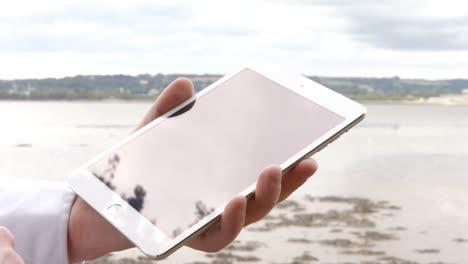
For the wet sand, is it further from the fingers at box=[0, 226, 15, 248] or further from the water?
the fingers at box=[0, 226, 15, 248]

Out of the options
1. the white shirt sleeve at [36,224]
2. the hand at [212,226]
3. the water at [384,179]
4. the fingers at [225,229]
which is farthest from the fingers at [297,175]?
the water at [384,179]

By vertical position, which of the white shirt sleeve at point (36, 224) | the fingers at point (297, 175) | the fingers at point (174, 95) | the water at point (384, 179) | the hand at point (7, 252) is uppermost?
the fingers at point (174, 95)

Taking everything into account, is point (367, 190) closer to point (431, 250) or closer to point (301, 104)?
point (431, 250)

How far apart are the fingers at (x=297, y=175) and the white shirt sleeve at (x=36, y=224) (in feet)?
1.28

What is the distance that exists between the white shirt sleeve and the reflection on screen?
103 mm

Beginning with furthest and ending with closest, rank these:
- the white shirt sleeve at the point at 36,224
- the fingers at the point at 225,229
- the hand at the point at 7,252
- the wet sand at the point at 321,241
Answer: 1. the wet sand at the point at 321,241
2. the white shirt sleeve at the point at 36,224
3. the fingers at the point at 225,229
4. the hand at the point at 7,252

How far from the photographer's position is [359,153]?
20.9 m

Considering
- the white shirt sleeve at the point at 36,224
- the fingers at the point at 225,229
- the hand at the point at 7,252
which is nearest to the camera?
the hand at the point at 7,252

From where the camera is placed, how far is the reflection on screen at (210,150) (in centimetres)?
117

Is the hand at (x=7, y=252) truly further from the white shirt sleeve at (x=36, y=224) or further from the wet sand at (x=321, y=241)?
the wet sand at (x=321, y=241)

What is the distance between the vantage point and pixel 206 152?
124 cm

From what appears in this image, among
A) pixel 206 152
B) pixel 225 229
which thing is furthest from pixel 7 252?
pixel 206 152

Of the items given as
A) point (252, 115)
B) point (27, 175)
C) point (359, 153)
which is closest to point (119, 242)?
point (252, 115)

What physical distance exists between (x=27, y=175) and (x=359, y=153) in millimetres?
10633
